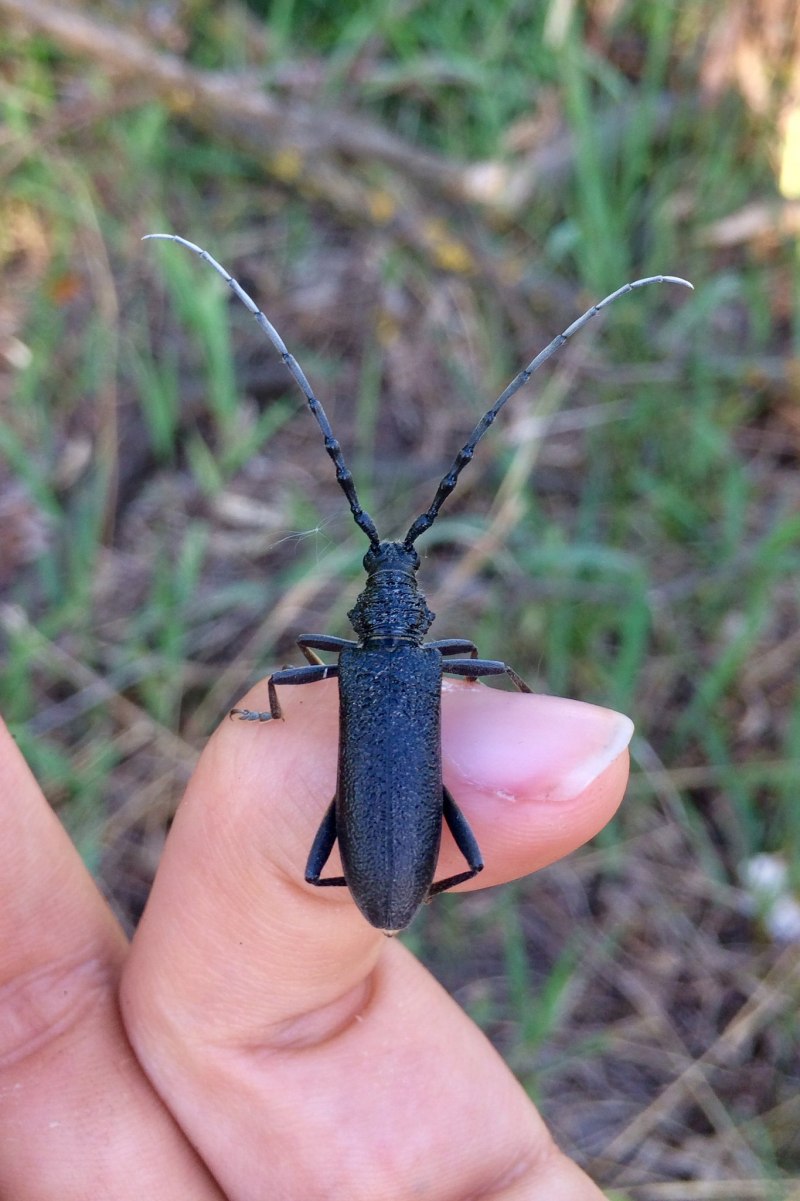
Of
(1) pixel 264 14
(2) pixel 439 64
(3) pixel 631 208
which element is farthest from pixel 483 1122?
(1) pixel 264 14

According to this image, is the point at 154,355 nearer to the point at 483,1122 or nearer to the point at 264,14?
the point at 264,14

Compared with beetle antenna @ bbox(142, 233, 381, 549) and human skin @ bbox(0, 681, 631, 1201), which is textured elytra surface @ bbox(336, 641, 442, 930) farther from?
beetle antenna @ bbox(142, 233, 381, 549)

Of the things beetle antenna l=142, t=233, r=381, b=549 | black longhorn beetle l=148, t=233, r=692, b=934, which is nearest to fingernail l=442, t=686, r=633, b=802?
black longhorn beetle l=148, t=233, r=692, b=934

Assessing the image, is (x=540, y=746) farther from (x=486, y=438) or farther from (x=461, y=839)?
(x=486, y=438)

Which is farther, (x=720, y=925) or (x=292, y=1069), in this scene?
(x=720, y=925)

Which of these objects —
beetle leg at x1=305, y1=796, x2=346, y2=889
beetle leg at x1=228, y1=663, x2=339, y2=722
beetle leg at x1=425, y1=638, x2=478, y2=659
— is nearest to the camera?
A: beetle leg at x1=305, y1=796, x2=346, y2=889

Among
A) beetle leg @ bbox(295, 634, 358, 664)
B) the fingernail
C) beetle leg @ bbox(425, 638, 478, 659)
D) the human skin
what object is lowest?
the human skin

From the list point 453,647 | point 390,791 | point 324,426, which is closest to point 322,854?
point 390,791
